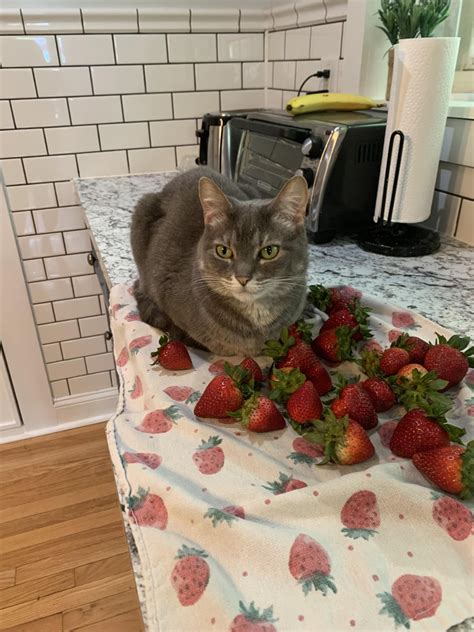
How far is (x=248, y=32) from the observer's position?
188 centimetres

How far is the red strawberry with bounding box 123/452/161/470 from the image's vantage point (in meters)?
0.64

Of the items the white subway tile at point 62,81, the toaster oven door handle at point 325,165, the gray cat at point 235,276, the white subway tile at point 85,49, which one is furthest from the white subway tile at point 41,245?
the toaster oven door handle at point 325,165

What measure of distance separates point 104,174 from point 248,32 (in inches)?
30.4

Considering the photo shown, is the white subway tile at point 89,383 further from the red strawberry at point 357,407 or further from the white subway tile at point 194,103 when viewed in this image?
the red strawberry at point 357,407

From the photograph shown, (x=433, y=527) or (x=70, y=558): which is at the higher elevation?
(x=433, y=527)

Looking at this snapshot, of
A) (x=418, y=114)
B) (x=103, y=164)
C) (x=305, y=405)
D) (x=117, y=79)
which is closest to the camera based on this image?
(x=305, y=405)

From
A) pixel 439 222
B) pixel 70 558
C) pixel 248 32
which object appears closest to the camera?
pixel 439 222

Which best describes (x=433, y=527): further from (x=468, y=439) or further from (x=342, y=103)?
(x=342, y=103)

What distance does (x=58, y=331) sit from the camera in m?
2.12

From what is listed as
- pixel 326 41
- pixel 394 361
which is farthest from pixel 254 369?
pixel 326 41

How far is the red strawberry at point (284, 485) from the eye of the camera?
1.99 feet

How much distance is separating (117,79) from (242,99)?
1.63ft

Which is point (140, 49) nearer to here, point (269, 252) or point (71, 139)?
point (71, 139)

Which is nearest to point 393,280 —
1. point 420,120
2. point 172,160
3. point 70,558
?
point 420,120
